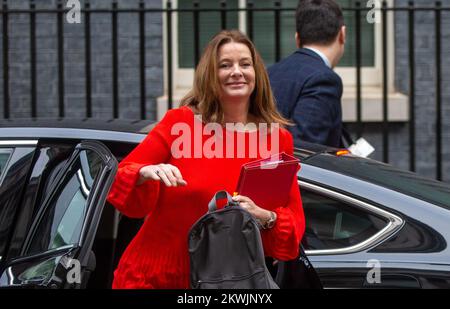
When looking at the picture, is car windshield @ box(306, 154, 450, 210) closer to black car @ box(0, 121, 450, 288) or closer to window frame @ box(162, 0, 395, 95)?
black car @ box(0, 121, 450, 288)

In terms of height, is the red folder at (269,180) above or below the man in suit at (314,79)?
below

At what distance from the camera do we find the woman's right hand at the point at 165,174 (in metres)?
3.22

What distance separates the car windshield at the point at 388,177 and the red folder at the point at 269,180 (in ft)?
2.89

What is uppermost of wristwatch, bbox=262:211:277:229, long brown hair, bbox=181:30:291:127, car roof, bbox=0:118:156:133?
long brown hair, bbox=181:30:291:127

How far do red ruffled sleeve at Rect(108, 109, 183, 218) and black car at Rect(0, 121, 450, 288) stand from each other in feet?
0.60

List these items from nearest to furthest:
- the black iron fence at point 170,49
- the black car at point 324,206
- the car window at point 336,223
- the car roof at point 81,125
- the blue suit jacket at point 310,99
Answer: the black car at point 324,206, the car window at point 336,223, the car roof at point 81,125, the blue suit jacket at point 310,99, the black iron fence at point 170,49

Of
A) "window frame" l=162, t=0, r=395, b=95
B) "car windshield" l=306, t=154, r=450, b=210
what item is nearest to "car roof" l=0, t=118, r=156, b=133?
"car windshield" l=306, t=154, r=450, b=210

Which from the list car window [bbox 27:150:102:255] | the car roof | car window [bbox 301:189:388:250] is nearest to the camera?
car window [bbox 27:150:102:255]

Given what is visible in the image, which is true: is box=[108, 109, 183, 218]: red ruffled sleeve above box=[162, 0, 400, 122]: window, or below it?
below

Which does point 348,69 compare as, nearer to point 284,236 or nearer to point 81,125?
point 81,125

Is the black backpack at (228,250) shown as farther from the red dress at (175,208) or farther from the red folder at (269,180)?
the red dress at (175,208)

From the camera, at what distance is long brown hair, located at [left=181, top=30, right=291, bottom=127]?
11.8 ft

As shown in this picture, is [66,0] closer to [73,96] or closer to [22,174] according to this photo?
[73,96]

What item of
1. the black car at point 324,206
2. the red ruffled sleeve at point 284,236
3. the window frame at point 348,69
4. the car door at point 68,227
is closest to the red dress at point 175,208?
the red ruffled sleeve at point 284,236
